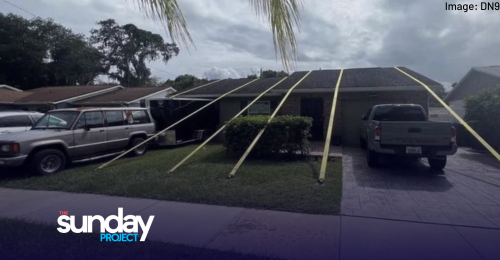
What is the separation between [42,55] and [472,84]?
1530 inches

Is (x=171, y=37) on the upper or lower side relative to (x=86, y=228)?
upper

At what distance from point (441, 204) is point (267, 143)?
5684 millimetres

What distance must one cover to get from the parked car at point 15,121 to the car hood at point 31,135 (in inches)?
137

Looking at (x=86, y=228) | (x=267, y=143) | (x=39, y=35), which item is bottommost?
(x=86, y=228)

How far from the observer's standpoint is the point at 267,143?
36.4 ft

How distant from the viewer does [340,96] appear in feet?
50.9

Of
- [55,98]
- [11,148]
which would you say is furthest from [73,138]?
[55,98]

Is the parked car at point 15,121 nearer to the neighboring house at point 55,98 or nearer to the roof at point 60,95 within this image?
the neighboring house at point 55,98

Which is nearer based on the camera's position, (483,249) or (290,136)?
(483,249)

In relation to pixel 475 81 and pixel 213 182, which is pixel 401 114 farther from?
pixel 475 81

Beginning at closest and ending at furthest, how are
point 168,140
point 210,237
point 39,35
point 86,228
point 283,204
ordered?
point 210,237 → point 86,228 → point 283,204 → point 168,140 → point 39,35

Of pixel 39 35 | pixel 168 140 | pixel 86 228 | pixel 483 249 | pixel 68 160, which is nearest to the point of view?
pixel 483 249

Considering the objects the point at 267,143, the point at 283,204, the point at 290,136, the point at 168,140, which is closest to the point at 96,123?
the point at 168,140

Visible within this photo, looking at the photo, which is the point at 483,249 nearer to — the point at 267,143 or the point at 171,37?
the point at 171,37
